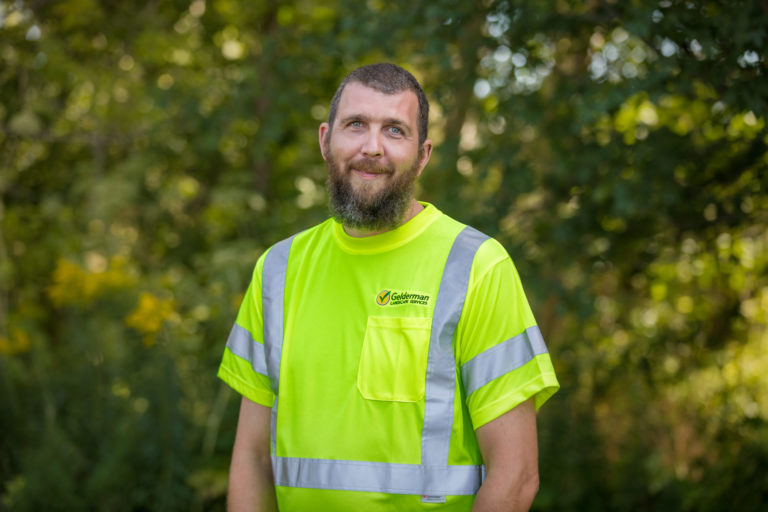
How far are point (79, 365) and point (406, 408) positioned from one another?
12.5 ft

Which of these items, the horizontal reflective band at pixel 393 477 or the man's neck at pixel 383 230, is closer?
the horizontal reflective band at pixel 393 477

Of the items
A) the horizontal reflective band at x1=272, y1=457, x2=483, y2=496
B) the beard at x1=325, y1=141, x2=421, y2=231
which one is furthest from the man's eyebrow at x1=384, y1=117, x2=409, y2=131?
the horizontal reflective band at x1=272, y1=457, x2=483, y2=496

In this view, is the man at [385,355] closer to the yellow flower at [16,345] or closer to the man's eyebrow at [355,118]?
the man's eyebrow at [355,118]

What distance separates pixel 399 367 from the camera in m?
1.72

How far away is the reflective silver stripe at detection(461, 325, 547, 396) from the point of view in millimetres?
1665

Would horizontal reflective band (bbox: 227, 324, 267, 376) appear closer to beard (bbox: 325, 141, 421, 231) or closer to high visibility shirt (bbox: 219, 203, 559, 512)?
high visibility shirt (bbox: 219, 203, 559, 512)

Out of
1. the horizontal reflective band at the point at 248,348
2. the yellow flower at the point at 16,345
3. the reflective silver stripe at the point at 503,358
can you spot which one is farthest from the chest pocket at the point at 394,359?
the yellow flower at the point at 16,345

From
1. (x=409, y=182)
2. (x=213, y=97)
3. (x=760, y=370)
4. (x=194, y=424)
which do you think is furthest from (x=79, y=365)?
(x=760, y=370)

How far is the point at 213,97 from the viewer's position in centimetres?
609

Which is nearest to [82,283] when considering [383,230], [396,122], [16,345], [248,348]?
[16,345]

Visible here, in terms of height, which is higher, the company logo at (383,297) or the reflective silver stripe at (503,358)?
the company logo at (383,297)

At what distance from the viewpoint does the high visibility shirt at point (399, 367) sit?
1.70m

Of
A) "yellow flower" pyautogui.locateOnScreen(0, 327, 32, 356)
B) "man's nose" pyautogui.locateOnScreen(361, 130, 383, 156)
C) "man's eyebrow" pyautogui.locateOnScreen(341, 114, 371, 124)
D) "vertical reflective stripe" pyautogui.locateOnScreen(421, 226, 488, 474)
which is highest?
"man's eyebrow" pyautogui.locateOnScreen(341, 114, 371, 124)

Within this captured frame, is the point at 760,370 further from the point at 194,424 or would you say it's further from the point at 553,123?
the point at 194,424
